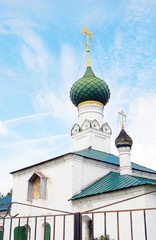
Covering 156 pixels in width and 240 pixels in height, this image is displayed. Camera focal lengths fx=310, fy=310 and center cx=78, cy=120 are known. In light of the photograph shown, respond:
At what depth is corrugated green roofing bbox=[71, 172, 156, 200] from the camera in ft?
36.6

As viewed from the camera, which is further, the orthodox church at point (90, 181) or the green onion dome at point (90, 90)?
the green onion dome at point (90, 90)

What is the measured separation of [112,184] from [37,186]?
4.21 metres

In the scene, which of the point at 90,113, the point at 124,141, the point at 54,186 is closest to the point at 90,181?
the point at 54,186

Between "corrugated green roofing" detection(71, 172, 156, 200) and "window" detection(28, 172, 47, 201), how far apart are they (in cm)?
188

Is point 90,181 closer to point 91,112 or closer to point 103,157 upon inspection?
point 103,157

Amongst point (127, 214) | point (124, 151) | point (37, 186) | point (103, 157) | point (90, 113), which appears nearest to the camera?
point (127, 214)

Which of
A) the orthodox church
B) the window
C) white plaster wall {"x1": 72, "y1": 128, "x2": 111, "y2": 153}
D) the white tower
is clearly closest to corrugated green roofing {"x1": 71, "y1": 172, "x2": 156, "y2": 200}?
the orthodox church

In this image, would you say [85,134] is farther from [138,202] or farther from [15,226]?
[138,202]

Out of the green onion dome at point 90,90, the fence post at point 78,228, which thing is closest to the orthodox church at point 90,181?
the green onion dome at point 90,90

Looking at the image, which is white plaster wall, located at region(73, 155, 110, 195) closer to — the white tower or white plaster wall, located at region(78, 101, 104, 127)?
the white tower

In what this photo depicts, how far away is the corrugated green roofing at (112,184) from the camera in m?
11.2

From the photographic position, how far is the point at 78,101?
60.5ft

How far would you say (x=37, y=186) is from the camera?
48.2 feet

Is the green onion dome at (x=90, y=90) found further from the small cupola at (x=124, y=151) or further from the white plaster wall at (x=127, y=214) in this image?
the white plaster wall at (x=127, y=214)
